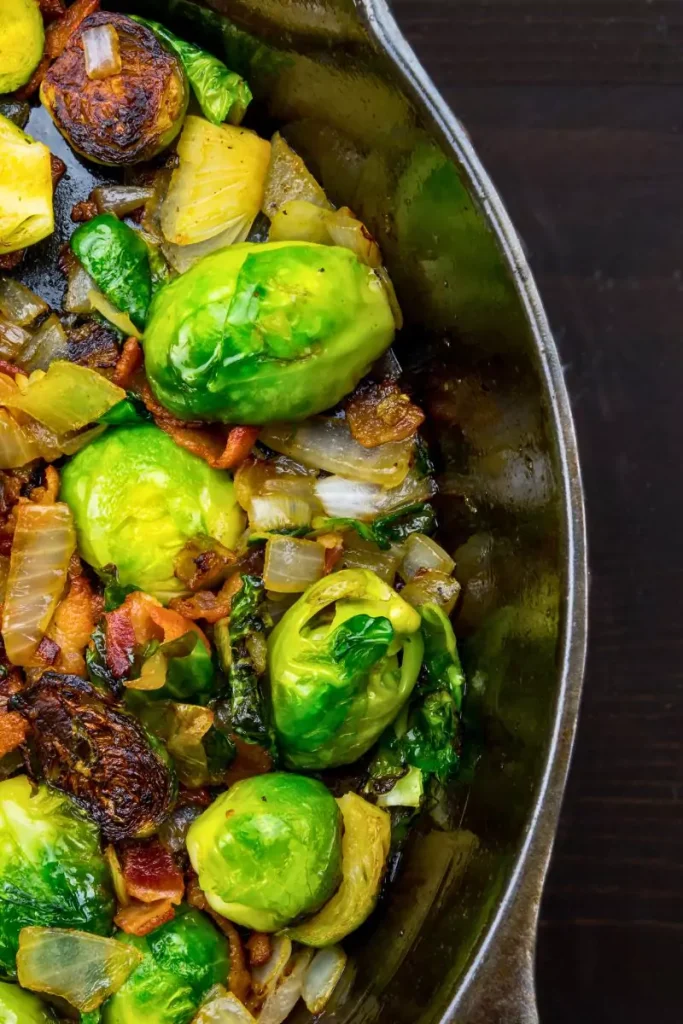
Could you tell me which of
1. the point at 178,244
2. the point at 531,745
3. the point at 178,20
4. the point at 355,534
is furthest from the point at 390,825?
the point at 178,20

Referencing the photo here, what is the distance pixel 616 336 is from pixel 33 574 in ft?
6.53

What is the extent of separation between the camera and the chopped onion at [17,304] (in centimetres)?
241

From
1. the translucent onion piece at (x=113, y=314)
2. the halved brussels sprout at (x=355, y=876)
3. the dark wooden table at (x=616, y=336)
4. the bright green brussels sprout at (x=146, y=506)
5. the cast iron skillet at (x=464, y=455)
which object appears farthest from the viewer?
the dark wooden table at (x=616, y=336)

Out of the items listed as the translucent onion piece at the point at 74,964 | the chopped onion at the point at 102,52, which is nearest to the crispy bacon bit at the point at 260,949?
the translucent onion piece at the point at 74,964

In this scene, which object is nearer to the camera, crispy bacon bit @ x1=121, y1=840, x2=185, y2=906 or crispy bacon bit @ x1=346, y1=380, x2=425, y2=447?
crispy bacon bit @ x1=121, y1=840, x2=185, y2=906

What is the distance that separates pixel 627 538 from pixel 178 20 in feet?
6.55

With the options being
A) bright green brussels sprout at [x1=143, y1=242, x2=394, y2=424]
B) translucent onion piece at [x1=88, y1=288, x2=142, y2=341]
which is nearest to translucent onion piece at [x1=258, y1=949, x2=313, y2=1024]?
bright green brussels sprout at [x1=143, y1=242, x2=394, y2=424]

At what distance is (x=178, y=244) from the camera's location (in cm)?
235

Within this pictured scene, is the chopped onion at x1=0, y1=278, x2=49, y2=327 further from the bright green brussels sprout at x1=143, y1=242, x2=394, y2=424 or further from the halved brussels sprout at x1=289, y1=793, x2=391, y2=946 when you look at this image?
the halved brussels sprout at x1=289, y1=793, x2=391, y2=946

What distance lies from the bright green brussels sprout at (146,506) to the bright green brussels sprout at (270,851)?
21.2 inches

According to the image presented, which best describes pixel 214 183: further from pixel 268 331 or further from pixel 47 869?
pixel 47 869

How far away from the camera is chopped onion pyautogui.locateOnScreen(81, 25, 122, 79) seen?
2.27 meters

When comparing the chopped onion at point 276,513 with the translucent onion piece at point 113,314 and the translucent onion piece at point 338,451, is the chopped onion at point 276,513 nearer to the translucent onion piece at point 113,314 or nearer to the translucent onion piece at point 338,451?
the translucent onion piece at point 338,451

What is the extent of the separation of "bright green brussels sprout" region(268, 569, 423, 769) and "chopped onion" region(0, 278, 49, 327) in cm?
101
